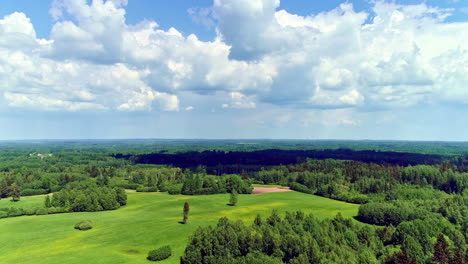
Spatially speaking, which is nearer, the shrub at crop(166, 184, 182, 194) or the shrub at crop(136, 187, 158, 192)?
the shrub at crop(166, 184, 182, 194)

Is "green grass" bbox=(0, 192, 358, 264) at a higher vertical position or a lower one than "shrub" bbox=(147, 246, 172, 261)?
lower

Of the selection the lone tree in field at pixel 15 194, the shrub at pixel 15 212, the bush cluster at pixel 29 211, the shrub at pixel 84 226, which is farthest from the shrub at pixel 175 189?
the lone tree in field at pixel 15 194

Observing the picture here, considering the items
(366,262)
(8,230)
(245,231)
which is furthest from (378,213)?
(8,230)

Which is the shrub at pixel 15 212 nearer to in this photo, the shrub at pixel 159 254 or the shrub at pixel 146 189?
the shrub at pixel 146 189

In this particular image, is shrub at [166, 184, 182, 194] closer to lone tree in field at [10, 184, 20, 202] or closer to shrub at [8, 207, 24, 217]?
shrub at [8, 207, 24, 217]

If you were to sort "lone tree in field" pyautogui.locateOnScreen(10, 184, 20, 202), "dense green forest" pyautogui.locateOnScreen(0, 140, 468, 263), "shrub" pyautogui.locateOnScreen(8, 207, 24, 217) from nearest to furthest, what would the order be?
"dense green forest" pyautogui.locateOnScreen(0, 140, 468, 263) → "shrub" pyautogui.locateOnScreen(8, 207, 24, 217) → "lone tree in field" pyautogui.locateOnScreen(10, 184, 20, 202)

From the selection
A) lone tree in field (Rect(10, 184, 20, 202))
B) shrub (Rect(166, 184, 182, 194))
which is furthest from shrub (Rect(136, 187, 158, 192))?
lone tree in field (Rect(10, 184, 20, 202))
